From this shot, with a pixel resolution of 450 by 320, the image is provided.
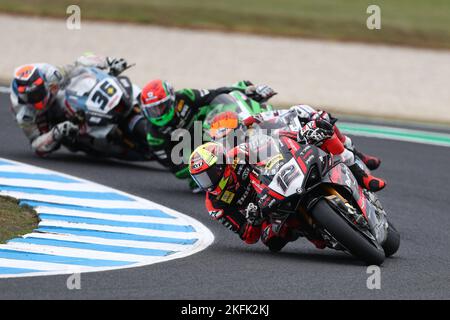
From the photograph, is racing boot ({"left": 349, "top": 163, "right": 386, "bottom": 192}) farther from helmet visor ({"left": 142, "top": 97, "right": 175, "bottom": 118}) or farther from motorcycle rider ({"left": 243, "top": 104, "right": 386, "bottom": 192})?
helmet visor ({"left": 142, "top": 97, "right": 175, "bottom": 118})

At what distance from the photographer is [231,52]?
23.5 m

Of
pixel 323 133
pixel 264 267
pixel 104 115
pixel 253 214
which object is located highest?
pixel 323 133

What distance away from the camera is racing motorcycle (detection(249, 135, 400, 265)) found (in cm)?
915

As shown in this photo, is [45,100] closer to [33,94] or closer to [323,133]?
[33,94]

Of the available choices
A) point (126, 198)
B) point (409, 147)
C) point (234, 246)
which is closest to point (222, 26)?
point (409, 147)

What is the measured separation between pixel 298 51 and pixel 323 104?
3689 millimetres

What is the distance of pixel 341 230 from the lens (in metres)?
9.09

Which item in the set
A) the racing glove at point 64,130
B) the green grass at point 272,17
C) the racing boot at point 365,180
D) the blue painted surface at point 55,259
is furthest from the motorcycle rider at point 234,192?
the green grass at point 272,17

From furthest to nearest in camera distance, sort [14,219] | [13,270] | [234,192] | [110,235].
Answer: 1. [14,219]
2. [110,235]
3. [234,192]
4. [13,270]

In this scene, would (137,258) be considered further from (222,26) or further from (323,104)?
(222,26)

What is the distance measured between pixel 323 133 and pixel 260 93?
3882 millimetres

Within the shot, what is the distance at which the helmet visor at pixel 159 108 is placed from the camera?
12953 mm

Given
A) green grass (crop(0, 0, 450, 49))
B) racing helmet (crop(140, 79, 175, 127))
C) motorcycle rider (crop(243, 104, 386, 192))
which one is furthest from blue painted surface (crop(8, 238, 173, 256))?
green grass (crop(0, 0, 450, 49))

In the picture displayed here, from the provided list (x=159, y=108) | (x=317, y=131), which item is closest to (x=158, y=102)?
(x=159, y=108)
